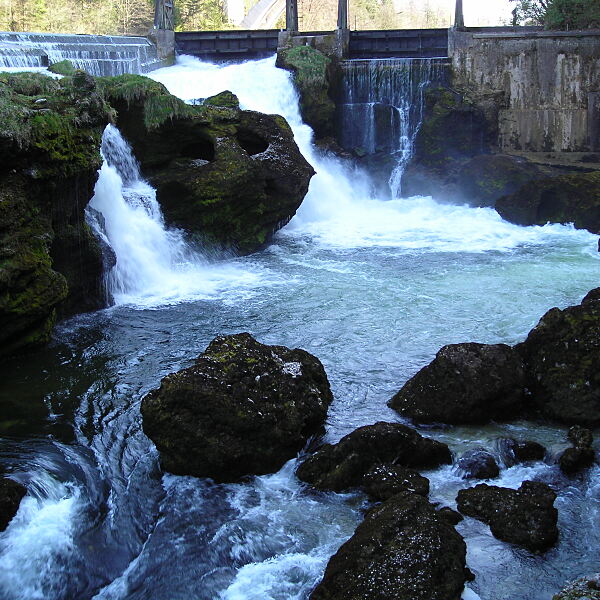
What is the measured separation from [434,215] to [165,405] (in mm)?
14635

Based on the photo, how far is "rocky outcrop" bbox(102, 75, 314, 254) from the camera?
47.3 ft

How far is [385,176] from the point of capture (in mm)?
22297

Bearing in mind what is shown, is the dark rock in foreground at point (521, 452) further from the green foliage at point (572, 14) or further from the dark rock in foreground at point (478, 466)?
the green foliage at point (572, 14)

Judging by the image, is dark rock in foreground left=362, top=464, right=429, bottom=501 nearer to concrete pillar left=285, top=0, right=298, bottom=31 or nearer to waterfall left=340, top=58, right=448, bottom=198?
waterfall left=340, top=58, right=448, bottom=198

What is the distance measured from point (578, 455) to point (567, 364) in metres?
1.47

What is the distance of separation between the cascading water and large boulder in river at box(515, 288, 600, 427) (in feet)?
1.30

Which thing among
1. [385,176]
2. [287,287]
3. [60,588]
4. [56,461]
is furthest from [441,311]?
[385,176]

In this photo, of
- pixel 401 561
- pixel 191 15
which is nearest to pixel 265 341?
pixel 401 561

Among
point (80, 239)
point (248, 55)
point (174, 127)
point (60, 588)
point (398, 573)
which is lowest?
point (60, 588)

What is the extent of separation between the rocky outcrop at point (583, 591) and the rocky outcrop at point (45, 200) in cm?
701

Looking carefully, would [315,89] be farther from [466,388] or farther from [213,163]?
[466,388]

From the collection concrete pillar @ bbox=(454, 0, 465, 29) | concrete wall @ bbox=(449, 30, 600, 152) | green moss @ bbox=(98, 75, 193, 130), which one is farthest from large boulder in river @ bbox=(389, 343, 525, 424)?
concrete pillar @ bbox=(454, 0, 465, 29)

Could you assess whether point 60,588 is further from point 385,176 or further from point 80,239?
point 385,176

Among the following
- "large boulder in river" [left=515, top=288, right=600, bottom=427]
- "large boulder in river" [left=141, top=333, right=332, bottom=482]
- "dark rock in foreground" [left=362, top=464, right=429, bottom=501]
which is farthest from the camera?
"large boulder in river" [left=515, top=288, right=600, bottom=427]
